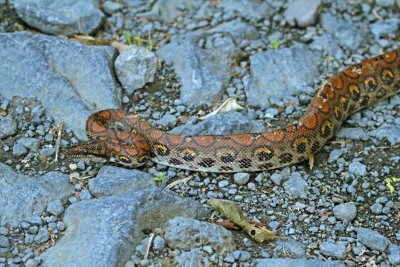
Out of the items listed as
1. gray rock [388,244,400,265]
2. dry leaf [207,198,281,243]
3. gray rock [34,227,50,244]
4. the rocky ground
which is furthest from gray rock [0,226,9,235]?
gray rock [388,244,400,265]

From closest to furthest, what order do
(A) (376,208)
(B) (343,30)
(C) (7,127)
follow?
(A) (376,208), (C) (7,127), (B) (343,30)

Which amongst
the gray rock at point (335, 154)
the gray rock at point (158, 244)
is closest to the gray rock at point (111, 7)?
the gray rock at point (335, 154)

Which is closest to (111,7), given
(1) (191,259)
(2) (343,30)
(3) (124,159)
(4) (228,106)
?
(4) (228,106)

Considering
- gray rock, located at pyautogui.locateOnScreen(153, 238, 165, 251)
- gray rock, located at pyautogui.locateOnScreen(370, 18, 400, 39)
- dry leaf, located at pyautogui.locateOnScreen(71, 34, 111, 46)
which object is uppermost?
gray rock, located at pyautogui.locateOnScreen(370, 18, 400, 39)

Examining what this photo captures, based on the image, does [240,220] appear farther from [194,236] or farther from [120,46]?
[120,46]

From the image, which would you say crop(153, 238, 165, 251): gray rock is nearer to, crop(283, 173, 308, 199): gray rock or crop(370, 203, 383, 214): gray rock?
crop(283, 173, 308, 199): gray rock
